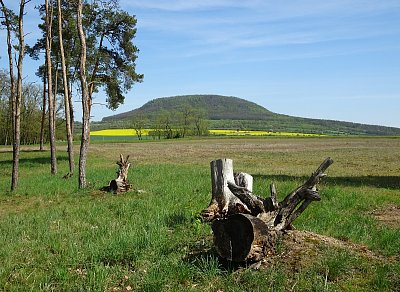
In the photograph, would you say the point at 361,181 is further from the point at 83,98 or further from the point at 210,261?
the point at 210,261

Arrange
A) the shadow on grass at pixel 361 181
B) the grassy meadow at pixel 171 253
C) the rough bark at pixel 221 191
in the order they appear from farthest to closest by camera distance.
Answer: the shadow on grass at pixel 361 181
the rough bark at pixel 221 191
the grassy meadow at pixel 171 253

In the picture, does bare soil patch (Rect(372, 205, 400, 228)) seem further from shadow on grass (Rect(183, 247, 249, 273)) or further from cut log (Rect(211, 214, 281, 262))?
shadow on grass (Rect(183, 247, 249, 273))

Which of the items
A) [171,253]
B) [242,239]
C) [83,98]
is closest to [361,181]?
[83,98]

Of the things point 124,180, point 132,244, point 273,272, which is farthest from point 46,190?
point 273,272

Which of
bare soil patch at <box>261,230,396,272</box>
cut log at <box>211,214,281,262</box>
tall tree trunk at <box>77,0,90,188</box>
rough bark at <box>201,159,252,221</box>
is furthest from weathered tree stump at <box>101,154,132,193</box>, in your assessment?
cut log at <box>211,214,281,262</box>

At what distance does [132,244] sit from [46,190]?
9997mm

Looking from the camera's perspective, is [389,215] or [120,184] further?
[120,184]

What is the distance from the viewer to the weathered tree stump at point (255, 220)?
224 inches

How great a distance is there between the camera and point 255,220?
19.2 feet

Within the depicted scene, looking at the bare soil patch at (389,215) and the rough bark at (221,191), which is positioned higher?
the rough bark at (221,191)

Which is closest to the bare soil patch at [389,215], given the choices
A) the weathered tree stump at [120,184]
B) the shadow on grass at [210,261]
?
the shadow on grass at [210,261]

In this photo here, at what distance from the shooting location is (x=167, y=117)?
112938 mm

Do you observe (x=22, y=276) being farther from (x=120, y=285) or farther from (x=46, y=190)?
(x=46, y=190)

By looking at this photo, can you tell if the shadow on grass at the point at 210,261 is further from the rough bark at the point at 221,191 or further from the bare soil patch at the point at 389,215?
the bare soil patch at the point at 389,215
